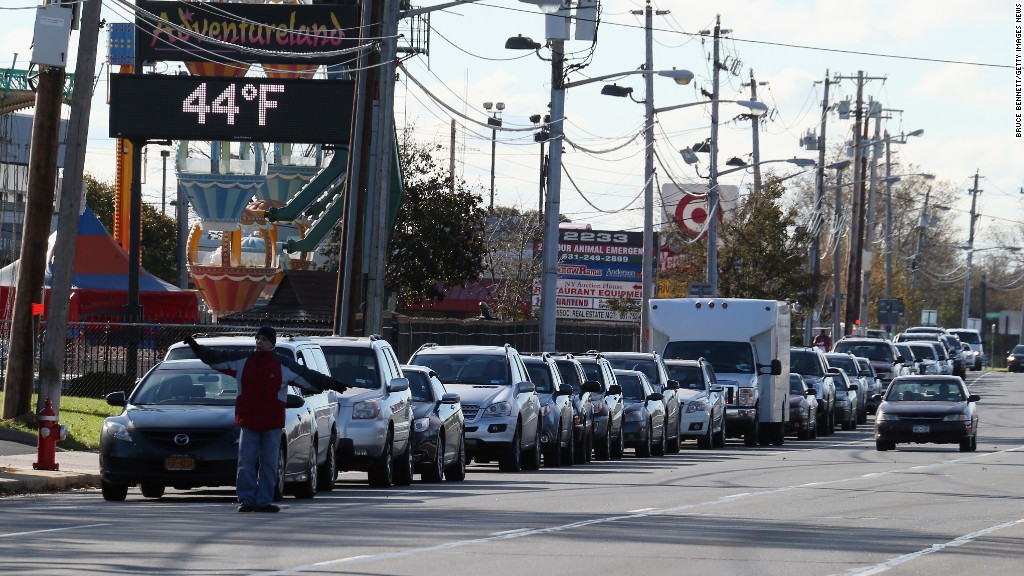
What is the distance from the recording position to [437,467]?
2272 centimetres

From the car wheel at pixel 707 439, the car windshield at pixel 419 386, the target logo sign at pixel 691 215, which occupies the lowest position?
the car wheel at pixel 707 439

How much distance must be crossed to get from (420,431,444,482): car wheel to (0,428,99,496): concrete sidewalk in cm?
412

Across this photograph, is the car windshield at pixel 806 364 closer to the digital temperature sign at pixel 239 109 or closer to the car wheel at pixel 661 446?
the car wheel at pixel 661 446

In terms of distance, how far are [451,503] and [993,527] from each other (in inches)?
215

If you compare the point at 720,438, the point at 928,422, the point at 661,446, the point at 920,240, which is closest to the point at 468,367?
the point at 661,446

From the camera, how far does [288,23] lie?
43188 millimetres

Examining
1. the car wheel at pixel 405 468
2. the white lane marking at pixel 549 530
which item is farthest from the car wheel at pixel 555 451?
the car wheel at pixel 405 468

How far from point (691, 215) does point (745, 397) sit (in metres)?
27.0

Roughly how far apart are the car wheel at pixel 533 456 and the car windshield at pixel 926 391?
10.7 meters

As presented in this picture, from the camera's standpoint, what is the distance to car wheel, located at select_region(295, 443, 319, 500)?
1903 centimetres

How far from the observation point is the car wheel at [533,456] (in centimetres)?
2661

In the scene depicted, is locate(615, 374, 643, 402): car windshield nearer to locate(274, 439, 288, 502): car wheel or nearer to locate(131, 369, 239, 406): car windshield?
locate(131, 369, 239, 406): car windshield

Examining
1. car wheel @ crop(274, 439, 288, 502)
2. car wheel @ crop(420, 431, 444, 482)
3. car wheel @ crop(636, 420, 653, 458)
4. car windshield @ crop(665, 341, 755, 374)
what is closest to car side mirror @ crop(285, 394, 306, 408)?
Result: car wheel @ crop(274, 439, 288, 502)

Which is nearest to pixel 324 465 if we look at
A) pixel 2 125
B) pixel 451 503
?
pixel 451 503
